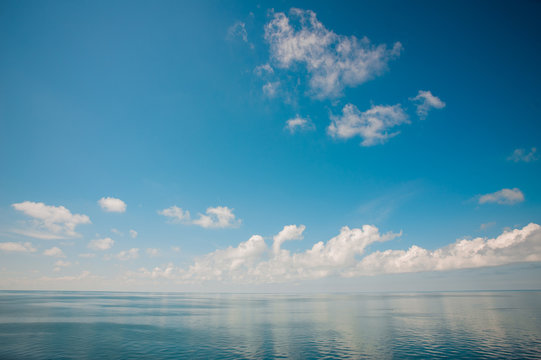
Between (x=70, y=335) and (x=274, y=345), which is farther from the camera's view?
(x=70, y=335)

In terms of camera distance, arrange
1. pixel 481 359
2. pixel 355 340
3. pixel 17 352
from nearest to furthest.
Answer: pixel 481 359
pixel 17 352
pixel 355 340

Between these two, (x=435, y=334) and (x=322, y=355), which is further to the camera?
(x=435, y=334)

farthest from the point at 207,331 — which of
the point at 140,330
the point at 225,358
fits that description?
the point at 225,358

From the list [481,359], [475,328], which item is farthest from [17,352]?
[475,328]

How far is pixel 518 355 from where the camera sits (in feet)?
149

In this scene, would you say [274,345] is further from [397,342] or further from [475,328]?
[475,328]

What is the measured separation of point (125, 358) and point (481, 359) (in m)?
54.8

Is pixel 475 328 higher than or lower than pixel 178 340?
lower

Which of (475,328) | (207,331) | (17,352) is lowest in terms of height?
(475,328)

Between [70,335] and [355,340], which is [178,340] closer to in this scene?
[70,335]

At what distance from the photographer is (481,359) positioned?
143 ft

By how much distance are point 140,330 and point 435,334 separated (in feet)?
231

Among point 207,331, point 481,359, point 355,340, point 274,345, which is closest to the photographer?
point 481,359

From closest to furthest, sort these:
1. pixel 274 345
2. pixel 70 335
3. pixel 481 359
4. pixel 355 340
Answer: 1. pixel 481 359
2. pixel 274 345
3. pixel 355 340
4. pixel 70 335
